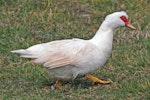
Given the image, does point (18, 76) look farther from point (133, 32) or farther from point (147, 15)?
point (147, 15)

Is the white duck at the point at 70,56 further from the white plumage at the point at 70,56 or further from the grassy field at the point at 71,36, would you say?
the grassy field at the point at 71,36

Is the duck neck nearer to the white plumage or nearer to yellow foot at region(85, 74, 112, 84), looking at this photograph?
the white plumage

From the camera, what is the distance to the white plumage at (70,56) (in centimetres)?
681

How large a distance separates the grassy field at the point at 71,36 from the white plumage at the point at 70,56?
23 cm

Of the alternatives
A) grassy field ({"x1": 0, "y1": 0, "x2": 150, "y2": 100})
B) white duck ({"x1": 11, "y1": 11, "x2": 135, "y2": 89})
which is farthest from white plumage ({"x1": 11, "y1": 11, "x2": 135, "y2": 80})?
grassy field ({"x1": 0, "y1": 0, "x2": 150, "y2": 100})

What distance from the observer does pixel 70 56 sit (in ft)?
22.5

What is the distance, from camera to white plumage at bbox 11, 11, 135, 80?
681 centimetres

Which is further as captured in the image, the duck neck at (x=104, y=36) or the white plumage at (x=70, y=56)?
the duck neck at (x=104, y=36)

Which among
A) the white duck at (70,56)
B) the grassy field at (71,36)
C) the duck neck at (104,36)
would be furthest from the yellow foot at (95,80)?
the duck neck at (104,36)

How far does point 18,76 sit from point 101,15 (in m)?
2.65

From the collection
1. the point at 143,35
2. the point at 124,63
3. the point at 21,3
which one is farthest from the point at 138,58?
the point at 21,3

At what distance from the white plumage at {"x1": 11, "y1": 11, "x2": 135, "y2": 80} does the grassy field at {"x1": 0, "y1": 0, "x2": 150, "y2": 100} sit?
23 centimetres

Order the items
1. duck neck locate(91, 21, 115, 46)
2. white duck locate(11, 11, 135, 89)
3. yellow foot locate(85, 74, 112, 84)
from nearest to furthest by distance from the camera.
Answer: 1. white duck locate(11, 11, 135, 89)
2. duck neck locate(91, 21, 115, 46)
3. yellow foot locate(85, 74, 112, 84)

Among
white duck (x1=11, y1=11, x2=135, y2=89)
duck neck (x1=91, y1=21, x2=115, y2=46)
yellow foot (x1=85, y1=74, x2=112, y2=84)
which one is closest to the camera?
white duck (x1=11, y1=11, x2=135, y2=89)
